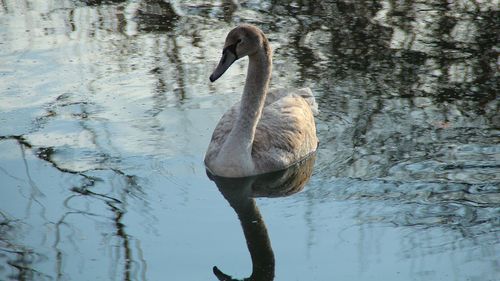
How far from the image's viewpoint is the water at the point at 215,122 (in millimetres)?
7000

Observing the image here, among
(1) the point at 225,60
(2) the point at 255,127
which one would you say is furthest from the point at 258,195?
(1) the point at 225,60

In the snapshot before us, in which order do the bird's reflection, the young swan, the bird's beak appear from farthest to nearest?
1. the young swan
2. the bird's beak
3. the bird's reflection

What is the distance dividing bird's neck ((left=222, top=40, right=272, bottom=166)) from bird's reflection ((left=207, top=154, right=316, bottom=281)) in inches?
8.7

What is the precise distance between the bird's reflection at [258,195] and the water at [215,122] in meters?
0.05

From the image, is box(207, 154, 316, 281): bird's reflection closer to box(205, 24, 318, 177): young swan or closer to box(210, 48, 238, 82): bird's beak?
Result: box(205, 24, 318, 177): young swan

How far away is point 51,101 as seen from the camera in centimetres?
941

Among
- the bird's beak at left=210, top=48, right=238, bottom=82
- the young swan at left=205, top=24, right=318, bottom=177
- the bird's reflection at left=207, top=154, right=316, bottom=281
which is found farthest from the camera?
the young swan at left=205, top=24, right=318, bottom=177

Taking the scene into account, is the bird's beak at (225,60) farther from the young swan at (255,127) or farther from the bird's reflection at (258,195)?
the bird's reflection at (258,195)

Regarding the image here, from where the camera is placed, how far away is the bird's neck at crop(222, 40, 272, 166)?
27.1 ft

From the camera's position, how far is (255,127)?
8.55 metres

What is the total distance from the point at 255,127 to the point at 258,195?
80 centimetres

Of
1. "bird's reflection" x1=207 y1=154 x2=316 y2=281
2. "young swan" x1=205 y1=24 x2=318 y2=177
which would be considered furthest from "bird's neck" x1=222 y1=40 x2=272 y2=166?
"bird's reflection" x1=207 y1=154 x2=316 y2=281

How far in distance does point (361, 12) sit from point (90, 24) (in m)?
3.33

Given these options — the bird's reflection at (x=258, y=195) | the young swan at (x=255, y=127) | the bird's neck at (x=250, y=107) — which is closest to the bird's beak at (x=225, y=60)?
the young swan at (x=255, y=127)
